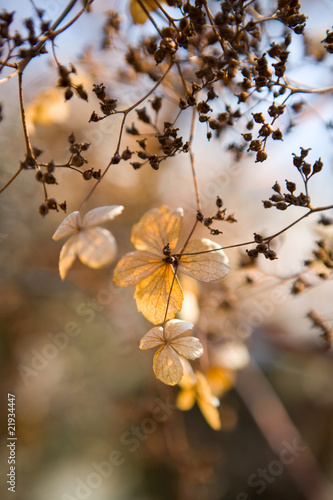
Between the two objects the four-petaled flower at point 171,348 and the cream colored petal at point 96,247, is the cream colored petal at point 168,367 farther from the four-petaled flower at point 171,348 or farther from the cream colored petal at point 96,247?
the cream colored petal at point 96,247

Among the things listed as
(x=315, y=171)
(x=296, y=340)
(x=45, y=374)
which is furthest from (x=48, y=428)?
(x=315, y=171)

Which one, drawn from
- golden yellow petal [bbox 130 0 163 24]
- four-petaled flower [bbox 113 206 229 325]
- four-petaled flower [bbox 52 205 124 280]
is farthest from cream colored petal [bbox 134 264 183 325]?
golden yellow petal [bbox 130 0 163 24]

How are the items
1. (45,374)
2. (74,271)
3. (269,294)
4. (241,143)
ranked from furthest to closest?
(45,374) → (74,271) → (269,294) → (241,143)

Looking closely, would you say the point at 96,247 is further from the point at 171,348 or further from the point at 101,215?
the point at 171,348

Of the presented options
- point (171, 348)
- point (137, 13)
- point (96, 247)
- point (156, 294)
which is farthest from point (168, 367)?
point (137, 13)

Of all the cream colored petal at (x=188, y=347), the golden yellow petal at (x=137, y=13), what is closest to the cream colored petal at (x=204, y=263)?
the cream colored petal at (x=188, y=347)

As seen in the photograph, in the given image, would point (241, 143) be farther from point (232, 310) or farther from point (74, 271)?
point (74, 271)

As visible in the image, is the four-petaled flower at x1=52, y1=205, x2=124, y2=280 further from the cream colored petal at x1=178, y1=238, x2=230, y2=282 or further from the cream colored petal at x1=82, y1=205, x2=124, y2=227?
the cream colored petal at x1=178, y1=238, x2=230, y2=282
